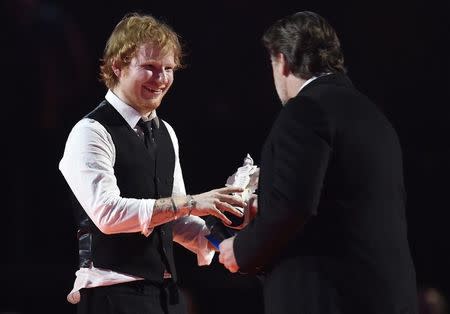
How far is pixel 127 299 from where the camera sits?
2447 millimetres

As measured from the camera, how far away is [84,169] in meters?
2.44

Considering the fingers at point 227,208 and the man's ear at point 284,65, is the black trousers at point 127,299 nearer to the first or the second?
the fingers at point 227,208

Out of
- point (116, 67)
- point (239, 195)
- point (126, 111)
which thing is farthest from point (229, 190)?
point (116, 67)

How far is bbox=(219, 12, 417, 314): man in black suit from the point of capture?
2.04m

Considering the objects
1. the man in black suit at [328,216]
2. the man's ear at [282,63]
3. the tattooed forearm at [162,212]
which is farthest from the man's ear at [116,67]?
the man in black suit at [328,216]

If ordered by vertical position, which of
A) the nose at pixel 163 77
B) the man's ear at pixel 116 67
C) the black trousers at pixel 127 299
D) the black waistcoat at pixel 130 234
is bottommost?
the black trousers at pixel 127 299

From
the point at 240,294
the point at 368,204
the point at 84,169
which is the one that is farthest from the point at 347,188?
the point at 240,294

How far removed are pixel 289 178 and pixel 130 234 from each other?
697 millimetres

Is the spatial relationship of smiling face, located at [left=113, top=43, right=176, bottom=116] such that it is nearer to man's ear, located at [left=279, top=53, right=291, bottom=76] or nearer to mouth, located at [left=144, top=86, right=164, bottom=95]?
mouth, located at [left=144, top=86, right=164, bottom=95]

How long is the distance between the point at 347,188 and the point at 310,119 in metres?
0.21

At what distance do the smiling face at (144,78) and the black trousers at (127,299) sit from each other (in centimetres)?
59

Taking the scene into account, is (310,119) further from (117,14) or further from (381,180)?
(117,14)

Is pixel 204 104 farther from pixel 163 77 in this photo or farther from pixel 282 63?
pixel 282 63

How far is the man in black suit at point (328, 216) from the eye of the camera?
2037 millimetres
